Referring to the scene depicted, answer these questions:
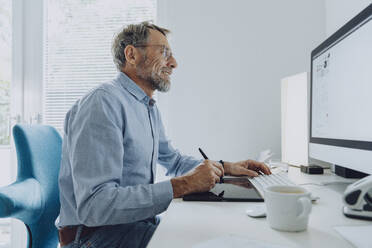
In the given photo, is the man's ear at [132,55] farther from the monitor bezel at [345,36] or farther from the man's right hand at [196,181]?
the monitor bezel at [345,36]

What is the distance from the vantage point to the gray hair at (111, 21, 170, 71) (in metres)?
1.14

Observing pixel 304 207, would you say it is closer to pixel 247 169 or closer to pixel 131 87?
pixel 247 169

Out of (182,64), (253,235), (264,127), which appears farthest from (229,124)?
(253,235)

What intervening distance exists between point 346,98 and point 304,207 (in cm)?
45

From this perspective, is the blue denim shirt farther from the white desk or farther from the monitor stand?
the monitor stand

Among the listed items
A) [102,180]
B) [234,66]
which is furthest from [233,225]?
[234,66]

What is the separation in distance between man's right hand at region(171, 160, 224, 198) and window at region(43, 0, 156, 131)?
140 cm

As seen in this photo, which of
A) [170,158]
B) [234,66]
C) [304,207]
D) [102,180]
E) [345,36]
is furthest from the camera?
[234,66]

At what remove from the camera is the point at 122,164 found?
2.81 feet

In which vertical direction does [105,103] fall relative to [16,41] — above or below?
below

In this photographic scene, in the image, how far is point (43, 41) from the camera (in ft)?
6.84

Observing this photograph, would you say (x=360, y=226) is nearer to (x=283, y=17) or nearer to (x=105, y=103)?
(x=105, y=103)

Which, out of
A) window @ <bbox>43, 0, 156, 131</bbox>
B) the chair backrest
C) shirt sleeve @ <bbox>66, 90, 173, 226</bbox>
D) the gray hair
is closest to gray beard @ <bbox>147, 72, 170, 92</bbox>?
the gray hair

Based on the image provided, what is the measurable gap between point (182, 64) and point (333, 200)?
131cm
